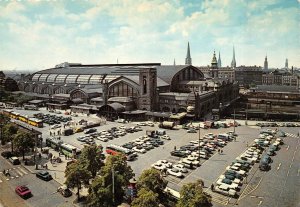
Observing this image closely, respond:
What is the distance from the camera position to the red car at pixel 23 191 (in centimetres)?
3853

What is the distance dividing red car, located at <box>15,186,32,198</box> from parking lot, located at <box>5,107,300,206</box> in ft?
53.2

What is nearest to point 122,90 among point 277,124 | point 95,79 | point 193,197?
point 95,79

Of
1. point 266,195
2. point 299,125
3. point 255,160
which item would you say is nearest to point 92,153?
point 266,195

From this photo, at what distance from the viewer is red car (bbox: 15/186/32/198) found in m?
38.5

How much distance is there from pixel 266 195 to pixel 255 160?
13786mm

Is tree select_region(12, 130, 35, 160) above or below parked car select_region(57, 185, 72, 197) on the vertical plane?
above

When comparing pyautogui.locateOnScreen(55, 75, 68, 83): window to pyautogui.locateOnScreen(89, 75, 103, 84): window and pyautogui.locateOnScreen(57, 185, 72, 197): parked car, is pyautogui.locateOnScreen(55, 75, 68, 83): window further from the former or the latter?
pyautogui.locateOnScreen(57, 185, 72, 197): parked car

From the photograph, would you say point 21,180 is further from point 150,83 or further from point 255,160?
point 150,83

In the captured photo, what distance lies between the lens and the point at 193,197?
96.1 feet

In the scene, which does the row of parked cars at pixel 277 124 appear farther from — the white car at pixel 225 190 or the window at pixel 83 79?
the window at pixel 83 79

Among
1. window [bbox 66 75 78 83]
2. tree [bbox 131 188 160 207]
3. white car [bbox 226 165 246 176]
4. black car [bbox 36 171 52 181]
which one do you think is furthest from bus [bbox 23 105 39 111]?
tree [bbox 131 188 160 207]

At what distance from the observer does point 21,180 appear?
44500mm

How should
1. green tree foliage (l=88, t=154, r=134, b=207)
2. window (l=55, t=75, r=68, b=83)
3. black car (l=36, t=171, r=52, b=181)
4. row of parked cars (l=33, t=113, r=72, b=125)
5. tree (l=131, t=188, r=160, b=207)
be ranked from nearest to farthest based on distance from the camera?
tree (l=131, t=188, r=160, b=207)
green tree foliage (l=88, t=154, r=134, b=207)
black car (l=36, t=171, r=52, b=181)
row of parked cars (l=33, t=113, r=72, b=125)
window (l=55, t=75, r=68, b=83)

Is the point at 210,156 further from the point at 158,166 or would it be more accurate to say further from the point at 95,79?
the point at 95,79
